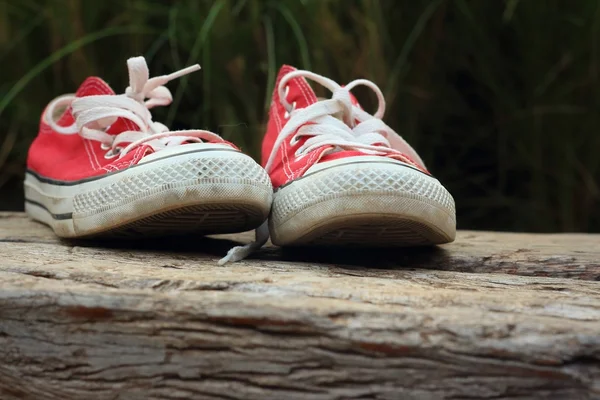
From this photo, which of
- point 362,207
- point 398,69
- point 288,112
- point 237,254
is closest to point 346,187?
point 362,207

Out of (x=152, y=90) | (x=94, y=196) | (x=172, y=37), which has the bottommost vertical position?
(x=94, y=196)

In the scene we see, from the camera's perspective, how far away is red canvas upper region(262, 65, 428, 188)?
2.48ft

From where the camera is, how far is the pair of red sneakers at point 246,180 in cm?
67

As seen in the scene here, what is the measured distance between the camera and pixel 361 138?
2.68 ft

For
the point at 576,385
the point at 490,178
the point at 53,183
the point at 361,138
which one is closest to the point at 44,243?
the point at 53,183

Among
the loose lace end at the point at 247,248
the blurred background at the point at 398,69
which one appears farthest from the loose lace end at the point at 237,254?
the blurred background at the point at 398,69

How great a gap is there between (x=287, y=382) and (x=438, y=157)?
43.7 inches

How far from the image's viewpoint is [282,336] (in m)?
0.52

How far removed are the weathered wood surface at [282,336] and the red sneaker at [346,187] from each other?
0.07 m

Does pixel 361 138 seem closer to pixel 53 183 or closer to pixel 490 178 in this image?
pixel 53 183

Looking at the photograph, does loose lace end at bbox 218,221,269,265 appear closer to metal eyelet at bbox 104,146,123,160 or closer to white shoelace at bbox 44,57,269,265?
white shoelace at bbox 44,57,269,265

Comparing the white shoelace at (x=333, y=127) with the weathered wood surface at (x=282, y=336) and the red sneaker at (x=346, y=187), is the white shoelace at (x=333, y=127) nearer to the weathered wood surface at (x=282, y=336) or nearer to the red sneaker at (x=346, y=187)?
the red sneaker at (x=346, y=187)

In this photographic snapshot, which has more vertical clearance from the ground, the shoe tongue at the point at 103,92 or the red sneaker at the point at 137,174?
the shoe tongue at the point at 103,92

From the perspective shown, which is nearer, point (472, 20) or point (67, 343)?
point (67, 343)
